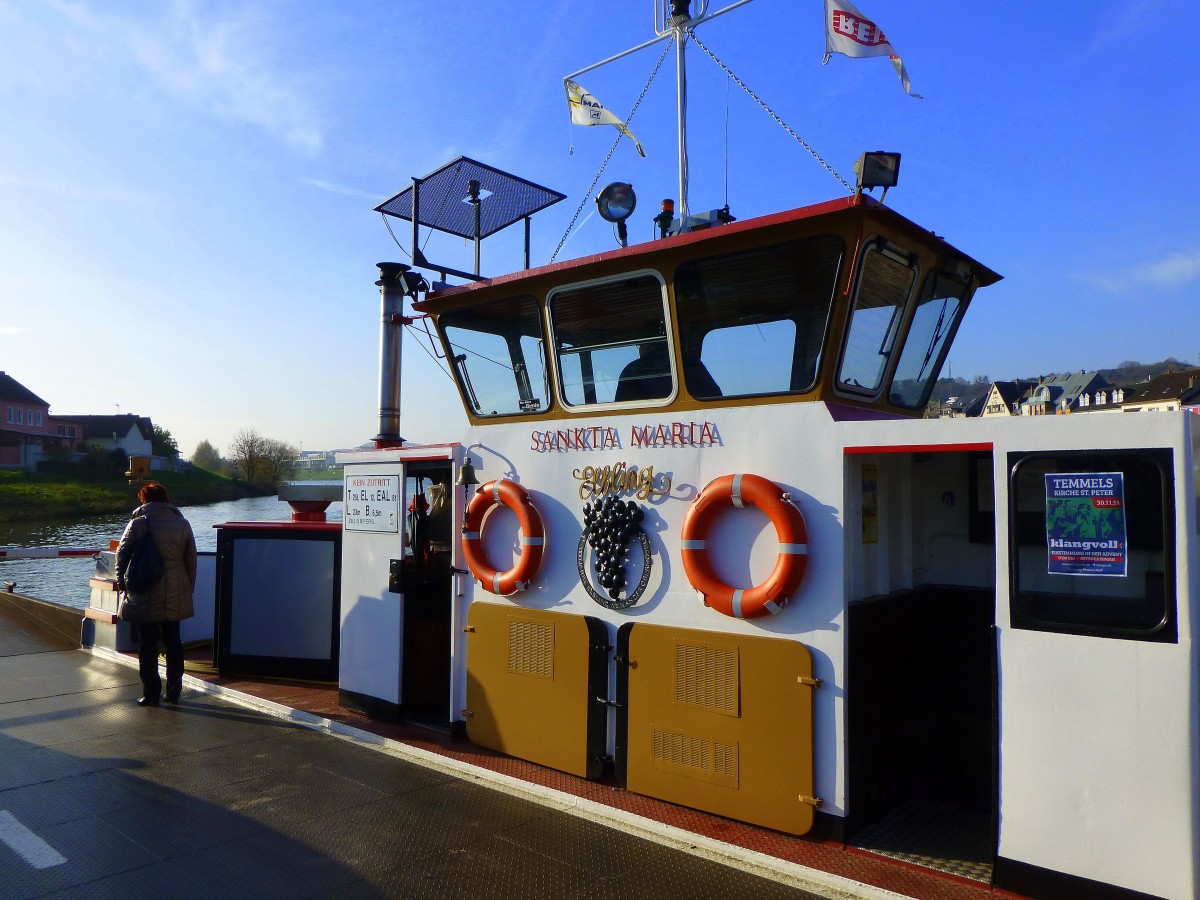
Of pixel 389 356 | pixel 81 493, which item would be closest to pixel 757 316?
pixel 389 356

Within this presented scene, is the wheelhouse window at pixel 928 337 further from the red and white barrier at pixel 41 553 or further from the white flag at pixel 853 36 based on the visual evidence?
the red and white barrier at pixel 41 553

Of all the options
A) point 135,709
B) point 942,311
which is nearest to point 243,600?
point 135,709

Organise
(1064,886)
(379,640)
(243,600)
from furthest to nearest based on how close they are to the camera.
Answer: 1. (243,600)
2. (379,640)
3. (1064,886)

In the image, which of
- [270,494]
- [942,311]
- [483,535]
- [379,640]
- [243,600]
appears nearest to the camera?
[942,311]

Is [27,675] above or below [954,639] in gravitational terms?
below

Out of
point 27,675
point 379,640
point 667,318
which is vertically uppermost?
point 667,318

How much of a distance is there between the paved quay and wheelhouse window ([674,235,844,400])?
7.20ft

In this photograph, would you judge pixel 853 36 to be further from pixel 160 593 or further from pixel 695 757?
pixel 160 593

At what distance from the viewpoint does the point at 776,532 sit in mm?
3951

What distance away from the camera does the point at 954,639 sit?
448 cm

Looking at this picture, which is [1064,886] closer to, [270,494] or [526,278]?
[526,278]

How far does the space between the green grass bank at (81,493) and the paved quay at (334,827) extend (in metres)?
28.5

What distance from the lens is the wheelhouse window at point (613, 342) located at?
4488 millimetres

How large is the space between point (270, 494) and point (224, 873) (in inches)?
1937
